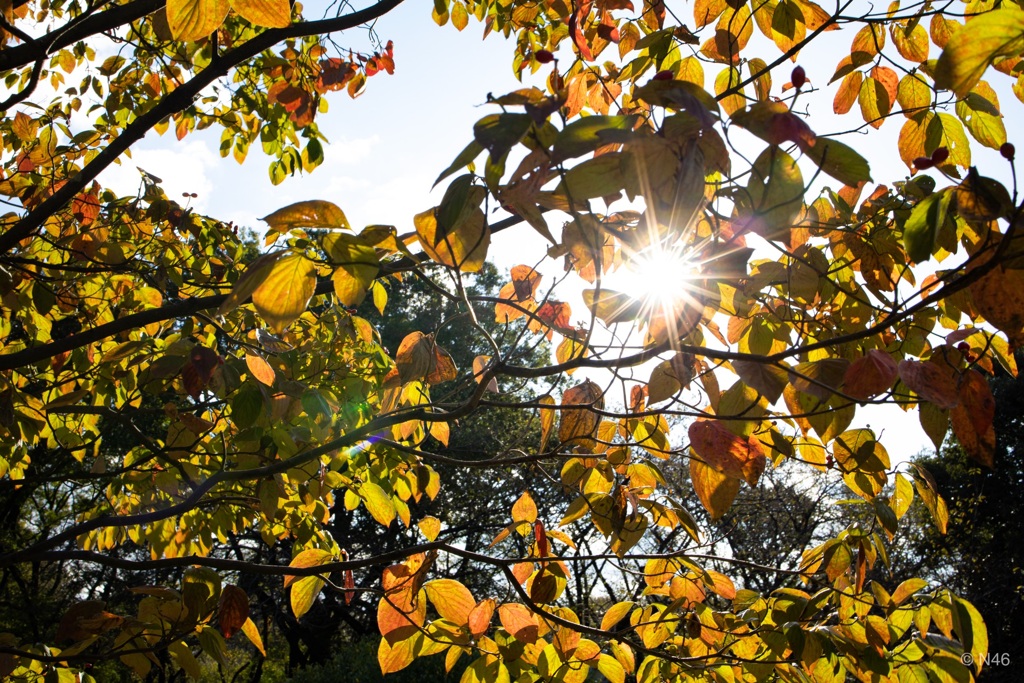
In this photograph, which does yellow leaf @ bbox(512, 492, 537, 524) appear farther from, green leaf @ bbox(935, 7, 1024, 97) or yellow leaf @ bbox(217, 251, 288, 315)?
green leaf @ bbox(935, 7, 1024, 97)

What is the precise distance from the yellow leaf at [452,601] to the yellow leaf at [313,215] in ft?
2.29

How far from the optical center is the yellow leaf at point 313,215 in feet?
2.41

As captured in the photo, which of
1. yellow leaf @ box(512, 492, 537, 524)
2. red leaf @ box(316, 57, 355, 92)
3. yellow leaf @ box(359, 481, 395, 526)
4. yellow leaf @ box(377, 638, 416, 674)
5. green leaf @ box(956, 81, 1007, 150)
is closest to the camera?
green leaf @ box(956, 81, 1007, 150)

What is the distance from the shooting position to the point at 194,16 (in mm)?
873

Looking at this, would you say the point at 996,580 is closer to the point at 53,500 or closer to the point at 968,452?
the point at 968,452

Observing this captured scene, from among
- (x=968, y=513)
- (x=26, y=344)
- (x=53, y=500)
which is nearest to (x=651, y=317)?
(x=26, y=344)

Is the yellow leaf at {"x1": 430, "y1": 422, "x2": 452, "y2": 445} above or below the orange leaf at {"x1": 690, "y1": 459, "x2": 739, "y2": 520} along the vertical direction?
above

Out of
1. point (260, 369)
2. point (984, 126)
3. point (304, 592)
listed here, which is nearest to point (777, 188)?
point (984, 126)

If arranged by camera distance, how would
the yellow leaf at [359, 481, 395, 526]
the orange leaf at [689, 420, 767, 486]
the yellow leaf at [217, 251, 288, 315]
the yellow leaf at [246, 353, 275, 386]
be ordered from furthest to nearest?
the yellow leaf at [359, 481, 395, 526] < the yellow leaf at [246, 353, 275, 386] < the orange leaf at [689, 420, 767, 486] < the yellow leaf at [217, 251, 288, 315]

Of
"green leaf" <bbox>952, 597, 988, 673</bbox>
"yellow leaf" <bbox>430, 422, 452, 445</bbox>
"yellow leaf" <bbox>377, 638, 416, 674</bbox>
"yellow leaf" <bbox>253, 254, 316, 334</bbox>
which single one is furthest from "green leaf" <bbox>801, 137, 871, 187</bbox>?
"yellow leaf" <bbox>430, 422, 452, 445</bbox>

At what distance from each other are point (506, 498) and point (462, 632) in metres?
8.82

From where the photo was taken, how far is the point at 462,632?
121 centimetres

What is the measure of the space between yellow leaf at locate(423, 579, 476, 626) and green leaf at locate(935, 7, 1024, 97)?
0.99m

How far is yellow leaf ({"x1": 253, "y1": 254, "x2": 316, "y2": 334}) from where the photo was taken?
72 cm
